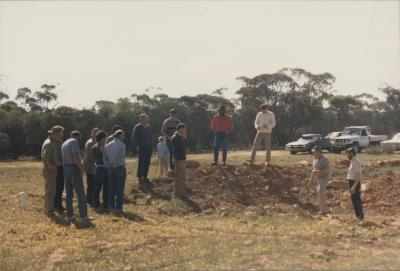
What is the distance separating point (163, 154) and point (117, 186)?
12.9 ft

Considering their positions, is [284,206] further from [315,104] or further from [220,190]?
[315,104]

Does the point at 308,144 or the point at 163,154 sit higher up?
the point at 308,144

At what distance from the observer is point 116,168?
11969 millimetres

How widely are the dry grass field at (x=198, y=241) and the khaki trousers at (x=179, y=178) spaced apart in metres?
0.69

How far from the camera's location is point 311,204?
A: 13492mm

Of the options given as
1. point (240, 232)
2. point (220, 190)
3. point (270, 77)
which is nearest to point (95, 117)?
point (270, 77)

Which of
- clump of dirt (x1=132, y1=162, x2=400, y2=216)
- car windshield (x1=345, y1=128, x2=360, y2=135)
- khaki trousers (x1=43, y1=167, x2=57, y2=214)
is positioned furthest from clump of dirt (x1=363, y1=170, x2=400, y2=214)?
car windshield (x1=345, y1=128, x2=360, y2=135)

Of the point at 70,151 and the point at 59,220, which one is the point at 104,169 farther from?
the point at 59,220

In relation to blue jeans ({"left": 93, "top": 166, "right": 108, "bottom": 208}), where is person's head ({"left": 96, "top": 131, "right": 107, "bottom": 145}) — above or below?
above

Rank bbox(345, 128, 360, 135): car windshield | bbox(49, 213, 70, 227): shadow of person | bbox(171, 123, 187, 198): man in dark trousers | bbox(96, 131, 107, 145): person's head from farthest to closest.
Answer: bbox(345, 128, 360, 135): car windshield → bbox(171, 123, 187, 198): man in dark trousers → bbox(96, 131, 107, 145): person's head → bbox(49, 213, 70, 227): shadow of person

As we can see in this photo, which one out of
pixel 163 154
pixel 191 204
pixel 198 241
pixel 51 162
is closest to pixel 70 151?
pixel 51 162

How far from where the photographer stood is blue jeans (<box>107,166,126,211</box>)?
472 inches

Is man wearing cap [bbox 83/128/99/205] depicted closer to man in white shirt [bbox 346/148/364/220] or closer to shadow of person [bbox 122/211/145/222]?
shadow of person [bbox 122/211/145/222]

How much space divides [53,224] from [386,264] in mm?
6721
